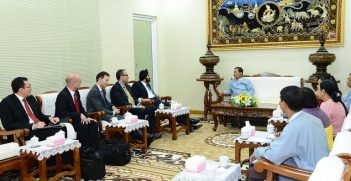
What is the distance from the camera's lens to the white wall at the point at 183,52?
6574 mm

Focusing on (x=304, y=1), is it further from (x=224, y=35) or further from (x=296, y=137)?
(x=296, y=137)

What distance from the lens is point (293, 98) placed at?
2.49m

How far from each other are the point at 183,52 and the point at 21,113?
4.60m

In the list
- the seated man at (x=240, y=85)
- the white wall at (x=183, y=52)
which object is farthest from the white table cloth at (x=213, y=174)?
the white wall at (x=183, y=52)

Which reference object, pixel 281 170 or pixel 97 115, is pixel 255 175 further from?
pixel 97 115

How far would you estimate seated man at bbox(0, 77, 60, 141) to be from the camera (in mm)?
4109

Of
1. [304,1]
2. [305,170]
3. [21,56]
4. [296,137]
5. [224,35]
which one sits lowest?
[305,170]

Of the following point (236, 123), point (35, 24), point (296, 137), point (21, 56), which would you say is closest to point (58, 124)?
point (21, 56)

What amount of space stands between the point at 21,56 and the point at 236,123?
4038 mm

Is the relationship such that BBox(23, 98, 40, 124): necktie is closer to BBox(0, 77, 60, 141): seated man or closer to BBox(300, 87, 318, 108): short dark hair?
BBox(0, 77, 60, 141): seated man

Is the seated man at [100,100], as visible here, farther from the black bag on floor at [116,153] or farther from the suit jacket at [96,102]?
the black bag on floor at [116,153]

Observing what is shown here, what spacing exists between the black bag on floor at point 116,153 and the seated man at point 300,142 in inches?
94.8

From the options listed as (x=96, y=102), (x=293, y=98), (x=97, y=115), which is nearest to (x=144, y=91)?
(x=96, y=102)

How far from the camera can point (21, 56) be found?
520cm
